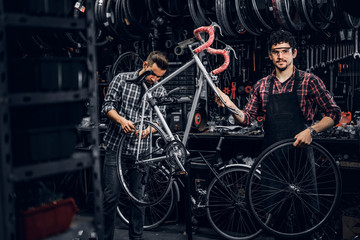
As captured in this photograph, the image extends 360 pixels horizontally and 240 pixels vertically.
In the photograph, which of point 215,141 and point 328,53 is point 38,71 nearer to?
point 215,141

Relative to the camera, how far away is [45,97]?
5.82 ft

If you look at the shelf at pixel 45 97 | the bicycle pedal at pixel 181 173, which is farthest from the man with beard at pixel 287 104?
the shelf at pixel 45 97

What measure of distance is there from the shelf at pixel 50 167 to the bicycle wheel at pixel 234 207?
8.39 ft

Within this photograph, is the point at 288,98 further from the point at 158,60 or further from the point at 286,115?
the point at 158,60

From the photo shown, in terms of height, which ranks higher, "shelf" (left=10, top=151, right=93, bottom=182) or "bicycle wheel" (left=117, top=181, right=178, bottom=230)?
"shelf" (left=10, top=151, right=93, bottom=182)

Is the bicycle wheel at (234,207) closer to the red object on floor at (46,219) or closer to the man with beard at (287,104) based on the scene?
the man with beard at (287,104)

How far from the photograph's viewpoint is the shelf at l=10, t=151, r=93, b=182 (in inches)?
67.3

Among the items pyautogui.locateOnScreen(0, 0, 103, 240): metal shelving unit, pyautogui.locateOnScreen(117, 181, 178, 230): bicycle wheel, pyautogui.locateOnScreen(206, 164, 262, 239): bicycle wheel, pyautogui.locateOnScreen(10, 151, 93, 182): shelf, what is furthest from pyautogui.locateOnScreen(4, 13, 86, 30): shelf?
pyautogui.locateOnScreen(117, 181, 178, 230): bicycle wheel

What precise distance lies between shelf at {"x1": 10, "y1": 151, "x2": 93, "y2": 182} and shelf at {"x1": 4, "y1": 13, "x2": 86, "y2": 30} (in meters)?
0.59

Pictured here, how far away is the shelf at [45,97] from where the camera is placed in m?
1.70

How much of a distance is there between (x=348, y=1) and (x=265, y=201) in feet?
6.45

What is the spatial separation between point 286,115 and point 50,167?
2102 mm

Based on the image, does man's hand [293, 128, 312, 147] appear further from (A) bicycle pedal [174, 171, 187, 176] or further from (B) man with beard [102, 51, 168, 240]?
(B) man with beard [102, 51, 168, 240]

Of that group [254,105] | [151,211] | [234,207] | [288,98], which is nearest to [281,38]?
[288,98]
